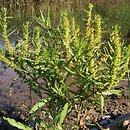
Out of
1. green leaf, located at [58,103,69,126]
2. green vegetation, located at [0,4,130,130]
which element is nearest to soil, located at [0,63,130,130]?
green vegetation, located at [0,4,130,130]

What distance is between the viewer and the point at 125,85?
6.63 meters

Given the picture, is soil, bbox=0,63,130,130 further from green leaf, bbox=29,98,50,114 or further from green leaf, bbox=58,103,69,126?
green leaf, bbox=58,103,69,126

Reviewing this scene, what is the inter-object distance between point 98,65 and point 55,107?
651 mm

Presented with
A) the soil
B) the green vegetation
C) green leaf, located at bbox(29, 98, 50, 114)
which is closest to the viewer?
the green vegetation

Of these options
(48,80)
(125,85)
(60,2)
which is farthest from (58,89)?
(60,2)

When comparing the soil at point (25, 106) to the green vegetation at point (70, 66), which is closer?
the green vegetation at point (70, 66)

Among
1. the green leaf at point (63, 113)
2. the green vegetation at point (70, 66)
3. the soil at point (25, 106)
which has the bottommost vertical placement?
the soil at point (25, 106)

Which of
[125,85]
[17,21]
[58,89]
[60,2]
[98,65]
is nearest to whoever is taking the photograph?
[58,89]

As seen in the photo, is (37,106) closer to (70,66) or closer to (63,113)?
(63,113)

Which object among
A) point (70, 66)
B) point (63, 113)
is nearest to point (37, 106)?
point (63, 113)

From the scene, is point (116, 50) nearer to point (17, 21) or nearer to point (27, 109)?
point (27, 109)

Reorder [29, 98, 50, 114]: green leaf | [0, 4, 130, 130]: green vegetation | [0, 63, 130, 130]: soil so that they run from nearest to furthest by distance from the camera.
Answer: [0, 4, 130, 130]: green vegetation
[29, 98, 50, 114]: green leaf
[0, 63, 130, 130]: soil

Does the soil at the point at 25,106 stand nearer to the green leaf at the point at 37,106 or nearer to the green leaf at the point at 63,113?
the green leaf at the point at 37,106

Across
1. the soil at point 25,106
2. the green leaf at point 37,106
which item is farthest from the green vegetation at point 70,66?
the soil at point 25,106
